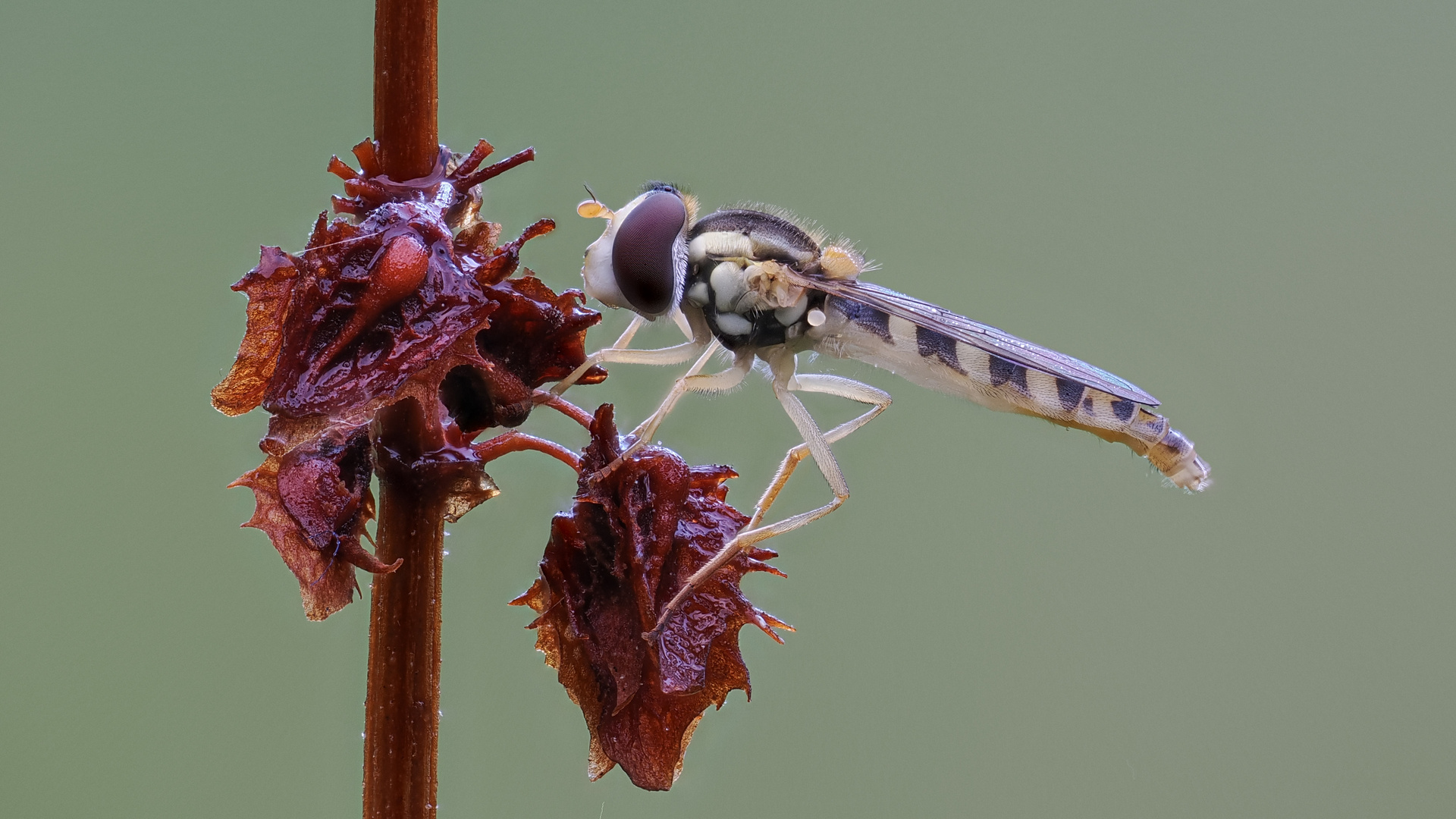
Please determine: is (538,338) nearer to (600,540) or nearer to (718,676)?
(600,540)

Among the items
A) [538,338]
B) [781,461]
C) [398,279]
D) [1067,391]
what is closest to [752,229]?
[781,461]

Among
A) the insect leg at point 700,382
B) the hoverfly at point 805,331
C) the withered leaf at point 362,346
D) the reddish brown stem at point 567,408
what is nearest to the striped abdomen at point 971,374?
the hoverfly at point 805,331

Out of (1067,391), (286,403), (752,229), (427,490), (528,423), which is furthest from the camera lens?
(1067,391)

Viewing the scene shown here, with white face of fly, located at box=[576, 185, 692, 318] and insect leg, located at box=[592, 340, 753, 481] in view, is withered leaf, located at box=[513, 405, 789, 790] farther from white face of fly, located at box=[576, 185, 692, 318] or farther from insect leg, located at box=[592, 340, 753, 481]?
white face of fly, located at box=[576, 185, 692, 318]

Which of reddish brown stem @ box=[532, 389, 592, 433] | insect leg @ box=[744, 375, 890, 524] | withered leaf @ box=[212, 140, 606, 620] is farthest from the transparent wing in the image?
withered leaf @ box=[212, 140, 606, 620]

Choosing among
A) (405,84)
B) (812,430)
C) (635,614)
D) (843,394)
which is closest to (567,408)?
(635,614)

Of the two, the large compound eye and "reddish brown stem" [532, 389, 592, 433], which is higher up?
the large compound eye
